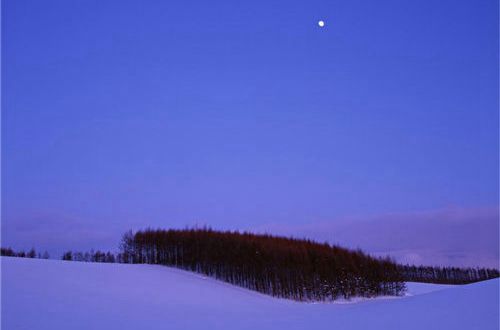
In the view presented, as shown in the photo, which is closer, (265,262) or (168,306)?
(168,306)

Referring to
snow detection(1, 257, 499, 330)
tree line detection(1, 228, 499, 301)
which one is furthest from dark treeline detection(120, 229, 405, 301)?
snow detection(1, 257, 499, 330)

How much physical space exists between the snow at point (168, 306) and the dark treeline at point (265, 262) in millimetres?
5005

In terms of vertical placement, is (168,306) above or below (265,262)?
below

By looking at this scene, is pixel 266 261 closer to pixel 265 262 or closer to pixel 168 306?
pixel 265 262

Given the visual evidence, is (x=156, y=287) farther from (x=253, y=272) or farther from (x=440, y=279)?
(x=440, y=279)

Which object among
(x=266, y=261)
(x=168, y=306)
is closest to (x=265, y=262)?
(x=266, y=261)

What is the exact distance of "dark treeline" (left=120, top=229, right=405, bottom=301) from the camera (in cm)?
3372

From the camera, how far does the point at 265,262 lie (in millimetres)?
34219

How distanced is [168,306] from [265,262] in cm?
1452

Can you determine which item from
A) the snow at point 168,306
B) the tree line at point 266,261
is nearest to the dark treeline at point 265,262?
the tree line at point 266,261

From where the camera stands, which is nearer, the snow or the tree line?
the snow

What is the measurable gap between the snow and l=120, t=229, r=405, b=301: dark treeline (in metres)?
5.00

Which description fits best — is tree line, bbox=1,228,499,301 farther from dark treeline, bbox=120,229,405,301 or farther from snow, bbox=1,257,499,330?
snow, bbox=1,257,499,330

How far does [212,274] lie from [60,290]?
1541cm
